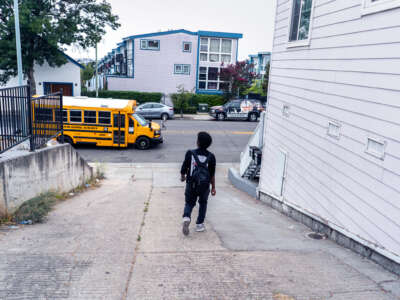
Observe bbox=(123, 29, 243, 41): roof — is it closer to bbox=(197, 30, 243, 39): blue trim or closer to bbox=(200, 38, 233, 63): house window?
bbox=(197, 30, 243, 39): blue trim

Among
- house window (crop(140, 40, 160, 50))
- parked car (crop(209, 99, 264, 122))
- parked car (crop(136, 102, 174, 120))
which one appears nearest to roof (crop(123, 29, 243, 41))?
house window (crop(140, 40, 160, 50))

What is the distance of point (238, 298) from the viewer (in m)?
3.39

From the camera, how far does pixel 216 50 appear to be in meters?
38.2

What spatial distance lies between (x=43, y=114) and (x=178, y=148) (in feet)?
37.1

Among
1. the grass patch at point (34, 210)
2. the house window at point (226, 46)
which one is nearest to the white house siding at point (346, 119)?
the grass patch at point (34, 210)

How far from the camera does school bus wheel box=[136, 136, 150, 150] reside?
59.4 feet

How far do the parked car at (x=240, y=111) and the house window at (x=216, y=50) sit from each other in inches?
412

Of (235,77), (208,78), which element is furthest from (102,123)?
(208,78)

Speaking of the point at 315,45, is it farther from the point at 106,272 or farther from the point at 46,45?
the point at 46,45

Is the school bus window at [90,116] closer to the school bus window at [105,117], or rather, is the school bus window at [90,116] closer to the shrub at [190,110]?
the school bus window at [105,117]

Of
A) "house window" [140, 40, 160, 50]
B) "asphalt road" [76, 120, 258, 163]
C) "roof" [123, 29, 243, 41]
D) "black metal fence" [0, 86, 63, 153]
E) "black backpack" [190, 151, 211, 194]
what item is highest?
"roof" [123, 29, 243, 41]

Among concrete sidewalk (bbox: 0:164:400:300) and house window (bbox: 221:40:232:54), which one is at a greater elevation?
house window (bbox: 221:40:232:54)

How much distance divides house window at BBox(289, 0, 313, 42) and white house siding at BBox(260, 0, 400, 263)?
21cm

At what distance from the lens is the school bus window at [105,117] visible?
17266 mm
